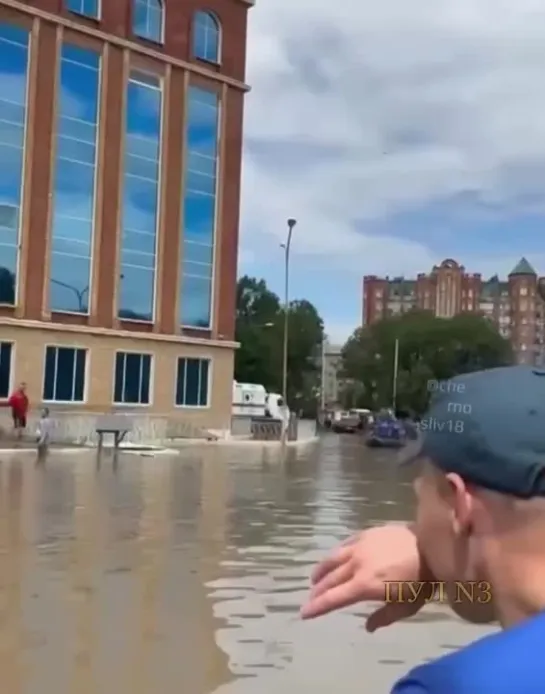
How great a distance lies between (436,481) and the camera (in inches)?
67.3

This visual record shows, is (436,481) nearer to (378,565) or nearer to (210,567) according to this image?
(378,565)

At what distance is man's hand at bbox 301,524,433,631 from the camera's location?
1.89 metres

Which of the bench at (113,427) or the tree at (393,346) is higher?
the tree at (393,346)

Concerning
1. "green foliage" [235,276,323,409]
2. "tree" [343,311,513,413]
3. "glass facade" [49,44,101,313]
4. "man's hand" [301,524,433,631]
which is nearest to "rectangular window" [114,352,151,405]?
"glass facade" [49,44,101,313]

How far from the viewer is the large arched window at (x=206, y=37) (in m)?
47.6

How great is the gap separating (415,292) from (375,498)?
151 m

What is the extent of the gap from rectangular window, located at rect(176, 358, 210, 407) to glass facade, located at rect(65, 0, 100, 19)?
44.7 feet

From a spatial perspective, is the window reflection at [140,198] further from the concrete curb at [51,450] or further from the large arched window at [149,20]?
the concrete curb at [51,450]

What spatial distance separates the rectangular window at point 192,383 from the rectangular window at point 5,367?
7.92m

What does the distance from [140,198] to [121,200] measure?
1045 mm

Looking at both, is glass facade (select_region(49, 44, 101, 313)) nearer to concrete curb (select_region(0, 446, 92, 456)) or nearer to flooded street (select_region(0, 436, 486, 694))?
concrete curb (select_region(0, 446, 92, 456))

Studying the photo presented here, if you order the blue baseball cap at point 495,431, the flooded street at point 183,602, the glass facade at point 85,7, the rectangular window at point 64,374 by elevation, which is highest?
the glass facade at point 85,7

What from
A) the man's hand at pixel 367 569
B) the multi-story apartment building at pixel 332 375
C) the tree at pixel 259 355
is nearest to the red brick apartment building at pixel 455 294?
the multi-story apartment building at pixel 332 375

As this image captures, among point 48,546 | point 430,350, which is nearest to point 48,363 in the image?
point 48,546
